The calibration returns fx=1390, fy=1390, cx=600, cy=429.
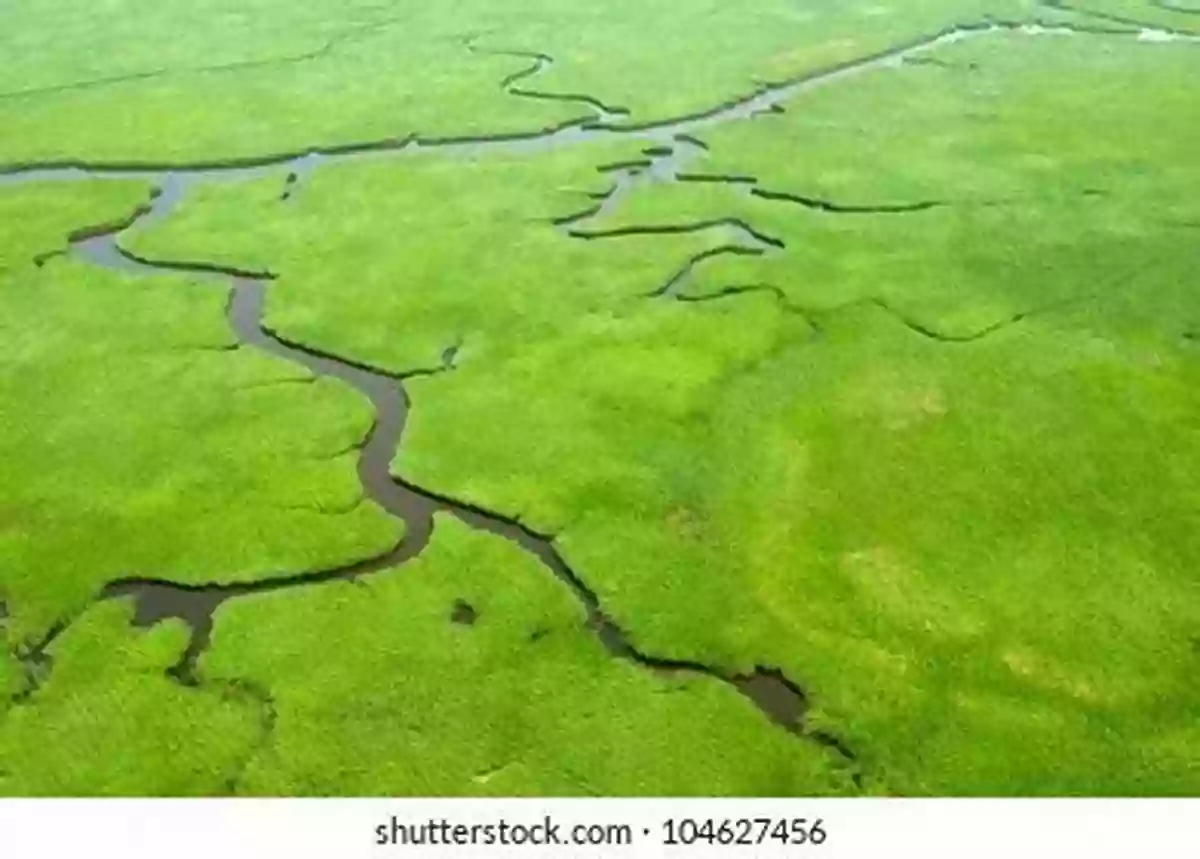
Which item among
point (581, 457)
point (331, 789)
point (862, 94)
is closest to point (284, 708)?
point (331, 789)

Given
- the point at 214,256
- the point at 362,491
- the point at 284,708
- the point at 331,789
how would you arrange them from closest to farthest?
the point at 331,789 < the point at 284,708 < the point at 362,491 < the point at 214,256

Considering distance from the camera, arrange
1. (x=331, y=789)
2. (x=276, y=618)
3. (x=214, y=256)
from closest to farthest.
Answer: (x=331, y=789) < (x=276, y=618) < (x=214, y=256)

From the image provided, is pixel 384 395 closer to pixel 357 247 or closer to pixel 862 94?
pixel 357 247

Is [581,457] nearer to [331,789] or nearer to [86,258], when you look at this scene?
[331,789]

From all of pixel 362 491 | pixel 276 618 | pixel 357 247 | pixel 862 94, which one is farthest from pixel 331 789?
pixel 862 94

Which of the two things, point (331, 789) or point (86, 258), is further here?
point (86, 258)

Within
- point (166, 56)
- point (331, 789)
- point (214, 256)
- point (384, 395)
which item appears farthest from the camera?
point (166, 56)
